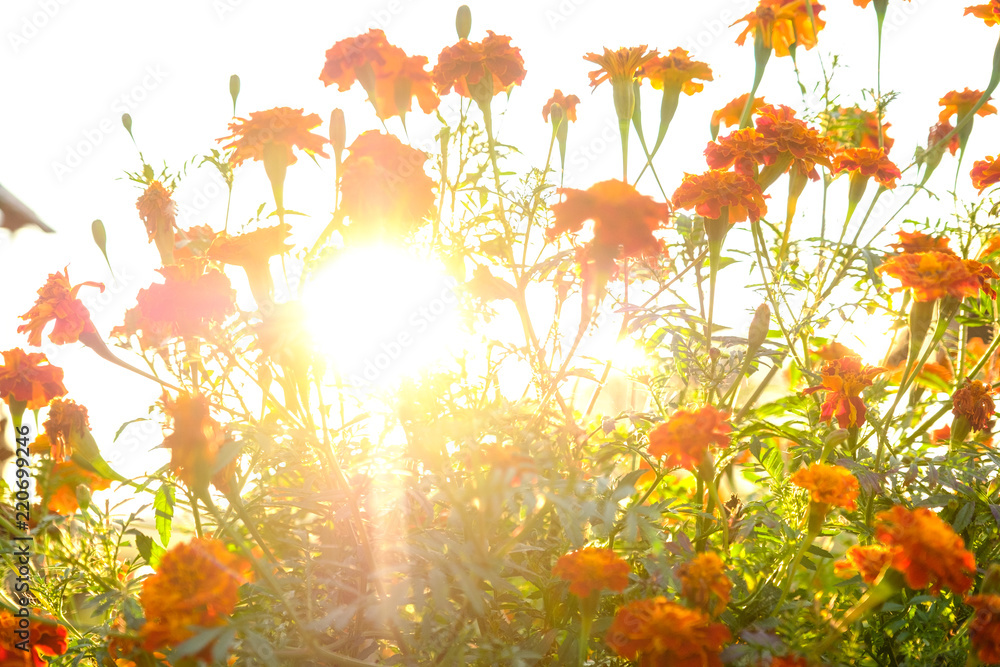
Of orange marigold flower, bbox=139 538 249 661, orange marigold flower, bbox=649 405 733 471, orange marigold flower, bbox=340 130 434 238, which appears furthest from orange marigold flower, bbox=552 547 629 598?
orange marigold flower, bbox=340 130 434 238

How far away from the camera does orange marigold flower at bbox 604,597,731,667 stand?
3.32ft

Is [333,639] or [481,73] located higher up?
[481,73]

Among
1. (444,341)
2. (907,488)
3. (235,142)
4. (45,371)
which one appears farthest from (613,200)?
(45,371)

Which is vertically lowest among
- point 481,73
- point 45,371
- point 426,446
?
point 426,446

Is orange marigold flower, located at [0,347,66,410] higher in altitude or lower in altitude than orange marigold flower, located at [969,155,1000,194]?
lower

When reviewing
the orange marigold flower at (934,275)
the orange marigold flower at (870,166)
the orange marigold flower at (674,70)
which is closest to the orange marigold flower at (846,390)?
the orange marigold flower at (934,275)

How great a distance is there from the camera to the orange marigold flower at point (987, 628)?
1065 mm

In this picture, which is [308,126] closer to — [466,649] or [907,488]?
[466,649]

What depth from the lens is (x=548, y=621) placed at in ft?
4.64

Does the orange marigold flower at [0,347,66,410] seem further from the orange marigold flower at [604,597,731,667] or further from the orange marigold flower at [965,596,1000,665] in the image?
the orange marigold flower at [965,596,1000,665]

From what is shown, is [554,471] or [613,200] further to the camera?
[554,471]

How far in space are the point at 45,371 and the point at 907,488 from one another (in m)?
1.79

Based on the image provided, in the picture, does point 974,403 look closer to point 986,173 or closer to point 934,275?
point 934,275

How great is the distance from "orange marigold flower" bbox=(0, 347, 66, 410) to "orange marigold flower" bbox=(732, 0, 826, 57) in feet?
5.58
